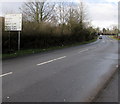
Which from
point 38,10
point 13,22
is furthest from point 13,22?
point 38,10

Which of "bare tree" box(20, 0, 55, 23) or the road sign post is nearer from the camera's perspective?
the road sign post

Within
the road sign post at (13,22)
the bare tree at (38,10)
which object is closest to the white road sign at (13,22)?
the road sign post at (13,22)

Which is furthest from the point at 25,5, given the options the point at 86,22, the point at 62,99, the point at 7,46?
the point at 62,99

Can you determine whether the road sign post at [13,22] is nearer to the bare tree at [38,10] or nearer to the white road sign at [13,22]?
the white road sign at [13,22]

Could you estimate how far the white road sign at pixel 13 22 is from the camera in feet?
64.8

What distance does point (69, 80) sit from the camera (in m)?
7.54

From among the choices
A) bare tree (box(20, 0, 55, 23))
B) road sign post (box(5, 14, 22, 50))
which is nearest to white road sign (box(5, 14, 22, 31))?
road sign post (box(5, 14, 22, 50))

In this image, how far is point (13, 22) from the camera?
20.3 m

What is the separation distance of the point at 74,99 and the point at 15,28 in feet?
52.4

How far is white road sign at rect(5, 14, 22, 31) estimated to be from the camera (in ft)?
64.8

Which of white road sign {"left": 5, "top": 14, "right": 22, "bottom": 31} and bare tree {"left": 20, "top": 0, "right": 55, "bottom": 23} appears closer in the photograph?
white road sign {"left": 5, "top": 14, "right": 22, "bottom": 31}

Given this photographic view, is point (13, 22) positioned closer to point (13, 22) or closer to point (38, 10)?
point (13, 22)

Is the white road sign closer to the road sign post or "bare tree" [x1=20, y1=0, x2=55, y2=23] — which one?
the road sign post

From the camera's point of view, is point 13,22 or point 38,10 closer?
point 13,22
